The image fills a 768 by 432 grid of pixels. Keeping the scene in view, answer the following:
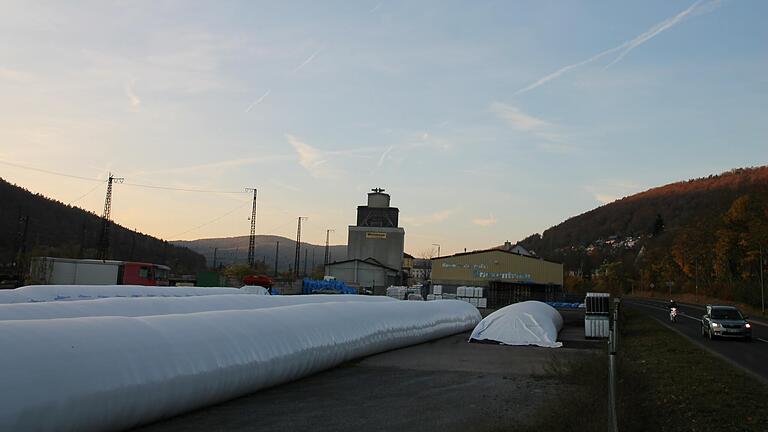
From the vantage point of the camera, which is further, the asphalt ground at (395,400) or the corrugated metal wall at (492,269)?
the corrugated metal wall at (492,269)

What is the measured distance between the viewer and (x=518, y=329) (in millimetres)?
25422

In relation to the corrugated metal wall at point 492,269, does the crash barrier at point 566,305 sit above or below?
below

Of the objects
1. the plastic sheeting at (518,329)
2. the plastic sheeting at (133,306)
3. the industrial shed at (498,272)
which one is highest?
the industrial shed at (498,272)

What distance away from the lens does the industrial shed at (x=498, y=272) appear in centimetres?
7750

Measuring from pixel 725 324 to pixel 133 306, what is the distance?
967 inches

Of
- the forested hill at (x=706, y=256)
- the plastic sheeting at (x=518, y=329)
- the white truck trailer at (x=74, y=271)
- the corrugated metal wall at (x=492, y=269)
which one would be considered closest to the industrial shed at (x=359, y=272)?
the corrugated metal wall at (x=492, y=269)

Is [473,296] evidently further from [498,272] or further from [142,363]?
[142,363]

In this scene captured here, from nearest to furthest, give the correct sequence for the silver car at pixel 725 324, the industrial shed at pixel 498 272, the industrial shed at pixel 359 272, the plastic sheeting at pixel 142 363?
the plastic sheeting at pixel 142 363 < the silver car at pixel 725 324 < the industrial shed at pixel 498 272 < the industrial shed at pixel 359 272

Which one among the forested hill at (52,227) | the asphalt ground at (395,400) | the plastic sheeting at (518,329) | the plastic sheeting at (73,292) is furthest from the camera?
the forested hill at (52,227)

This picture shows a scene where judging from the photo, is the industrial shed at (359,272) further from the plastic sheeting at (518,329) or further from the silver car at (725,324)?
the plastic sheeting at (518,329)

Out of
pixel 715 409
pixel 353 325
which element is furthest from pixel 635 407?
pixel 353 325

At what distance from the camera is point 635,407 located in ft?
32.7

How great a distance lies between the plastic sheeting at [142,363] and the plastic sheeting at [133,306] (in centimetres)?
364

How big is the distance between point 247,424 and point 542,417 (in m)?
4.52
